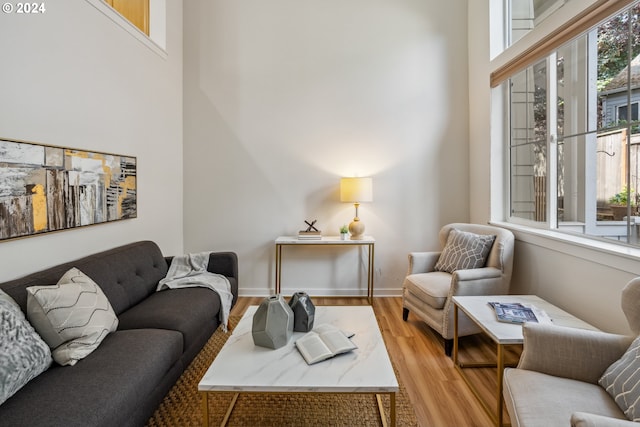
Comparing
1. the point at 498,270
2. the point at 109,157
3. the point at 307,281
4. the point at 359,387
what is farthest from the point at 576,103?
the point at 109,157

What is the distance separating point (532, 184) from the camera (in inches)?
113

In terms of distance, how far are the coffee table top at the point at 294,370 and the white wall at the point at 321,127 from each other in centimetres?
199

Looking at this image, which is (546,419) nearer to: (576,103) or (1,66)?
(576,103)

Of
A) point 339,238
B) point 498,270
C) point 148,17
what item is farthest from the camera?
point 339,238

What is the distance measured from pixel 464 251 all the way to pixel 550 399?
65.1 inches

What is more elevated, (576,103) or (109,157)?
(576,103)

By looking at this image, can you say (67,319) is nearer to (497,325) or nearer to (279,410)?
(279,410)

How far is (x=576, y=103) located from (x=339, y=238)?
2.29 m

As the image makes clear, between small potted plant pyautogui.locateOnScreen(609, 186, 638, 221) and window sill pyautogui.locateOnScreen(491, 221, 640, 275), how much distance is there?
188mm

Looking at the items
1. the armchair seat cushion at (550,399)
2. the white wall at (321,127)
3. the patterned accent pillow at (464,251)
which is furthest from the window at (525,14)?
the armchair seat cushion at (550,399)

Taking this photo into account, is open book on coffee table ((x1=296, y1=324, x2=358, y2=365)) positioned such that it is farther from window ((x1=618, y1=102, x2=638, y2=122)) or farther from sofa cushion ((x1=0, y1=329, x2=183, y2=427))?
window ((x1=618, y1=102, x2=638, y2=122))

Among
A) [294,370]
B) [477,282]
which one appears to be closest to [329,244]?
[477,282]

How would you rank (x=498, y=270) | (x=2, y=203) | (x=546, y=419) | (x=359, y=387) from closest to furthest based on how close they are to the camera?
(x=546, y=419), (x=359, y=387), (x=2, y=203), (x=498, y=270)

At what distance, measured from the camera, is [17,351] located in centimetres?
132
